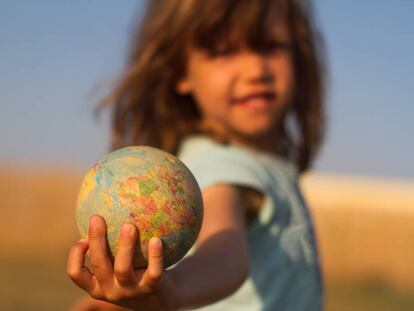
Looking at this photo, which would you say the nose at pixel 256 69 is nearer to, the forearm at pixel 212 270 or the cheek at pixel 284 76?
the cheek at pixel 284 76

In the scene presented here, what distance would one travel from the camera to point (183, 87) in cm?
443

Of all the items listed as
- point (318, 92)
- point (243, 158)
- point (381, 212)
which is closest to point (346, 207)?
point (381, 212)

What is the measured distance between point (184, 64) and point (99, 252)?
2197 mm

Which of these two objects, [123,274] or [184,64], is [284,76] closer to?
[184,64]

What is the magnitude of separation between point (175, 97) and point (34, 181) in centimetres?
1801

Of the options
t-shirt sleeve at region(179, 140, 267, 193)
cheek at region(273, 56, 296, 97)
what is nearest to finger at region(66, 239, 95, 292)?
t-shirt sleeve at region(179, 140, 267, 193)

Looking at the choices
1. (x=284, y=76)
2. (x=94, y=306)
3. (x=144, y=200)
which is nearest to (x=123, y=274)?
(x=144, y=200)

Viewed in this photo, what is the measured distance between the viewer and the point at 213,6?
160 inches

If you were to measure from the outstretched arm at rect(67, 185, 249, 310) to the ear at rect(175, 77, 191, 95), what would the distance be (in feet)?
5.41

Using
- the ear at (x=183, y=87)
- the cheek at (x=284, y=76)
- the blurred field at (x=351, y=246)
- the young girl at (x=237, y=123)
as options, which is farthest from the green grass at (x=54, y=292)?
the cheek at (x=284, y=76)

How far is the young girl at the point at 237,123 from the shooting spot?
3.47 meters

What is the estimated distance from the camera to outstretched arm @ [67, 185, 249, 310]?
2.28 m

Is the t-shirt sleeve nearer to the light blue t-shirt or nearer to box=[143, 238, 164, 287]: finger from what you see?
the light blue t-shirt

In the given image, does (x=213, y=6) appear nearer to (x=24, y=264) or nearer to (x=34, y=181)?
(x=24, y=264)
